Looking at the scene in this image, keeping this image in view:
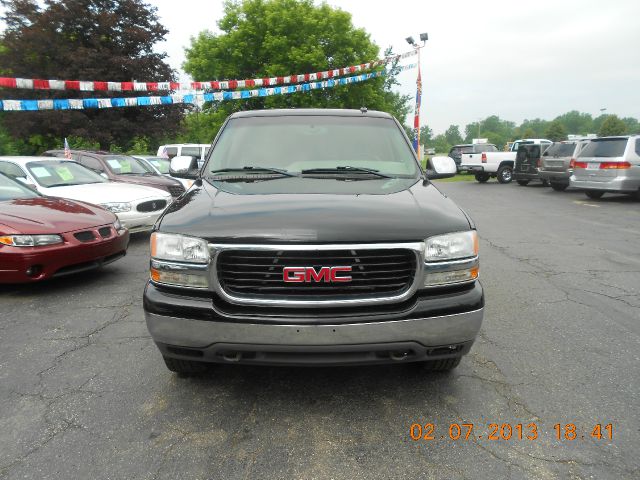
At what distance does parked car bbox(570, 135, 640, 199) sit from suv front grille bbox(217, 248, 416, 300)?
1292 cm

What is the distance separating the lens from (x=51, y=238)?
480 cm

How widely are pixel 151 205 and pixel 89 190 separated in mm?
999

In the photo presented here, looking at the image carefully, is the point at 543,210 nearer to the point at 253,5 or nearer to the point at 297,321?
the point at 297,321

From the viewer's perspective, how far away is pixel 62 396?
2.84 metres

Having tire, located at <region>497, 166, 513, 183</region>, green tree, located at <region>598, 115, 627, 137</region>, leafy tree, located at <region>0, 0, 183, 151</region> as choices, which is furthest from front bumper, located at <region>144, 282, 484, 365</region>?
green tree, located at <region>598, 115, 627, 137</region>

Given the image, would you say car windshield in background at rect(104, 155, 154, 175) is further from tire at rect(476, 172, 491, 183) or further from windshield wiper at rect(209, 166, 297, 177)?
tire at rect(476, 172, 491, 183)

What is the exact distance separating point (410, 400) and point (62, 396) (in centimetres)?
218

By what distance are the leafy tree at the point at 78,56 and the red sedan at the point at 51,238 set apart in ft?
64.5

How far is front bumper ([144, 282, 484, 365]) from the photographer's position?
89.2 inches

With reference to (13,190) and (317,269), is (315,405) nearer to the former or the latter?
(317,269)

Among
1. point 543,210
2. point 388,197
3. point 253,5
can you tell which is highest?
point 253,5

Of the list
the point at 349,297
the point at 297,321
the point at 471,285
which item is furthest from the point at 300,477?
the point at 471,285

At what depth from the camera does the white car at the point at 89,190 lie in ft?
24.0

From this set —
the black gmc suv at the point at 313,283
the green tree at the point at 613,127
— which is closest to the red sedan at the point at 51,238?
the black gmc suv at the point at 313,283
